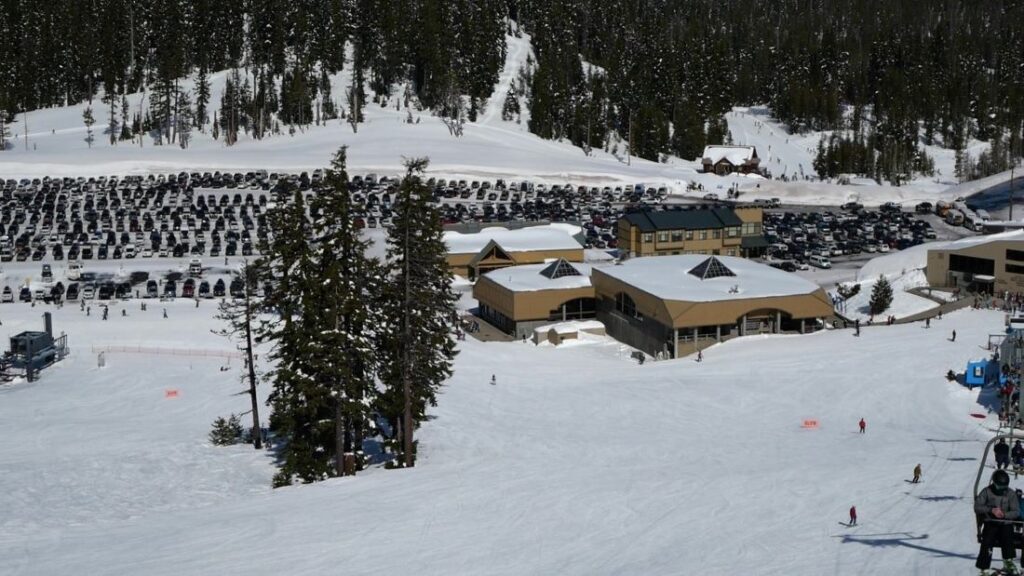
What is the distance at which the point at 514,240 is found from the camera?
271 feet

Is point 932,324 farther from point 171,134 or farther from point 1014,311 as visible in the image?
point 171,134

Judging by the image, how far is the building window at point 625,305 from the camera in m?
60.5

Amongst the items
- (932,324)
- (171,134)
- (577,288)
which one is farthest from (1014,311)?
(171,134)

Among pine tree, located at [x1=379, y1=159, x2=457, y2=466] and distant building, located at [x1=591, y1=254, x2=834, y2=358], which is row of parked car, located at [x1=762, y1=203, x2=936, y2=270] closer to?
distant building, located at [x1=591, y1=254, x2=834, y2=358]

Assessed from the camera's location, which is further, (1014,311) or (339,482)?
(1014,311)

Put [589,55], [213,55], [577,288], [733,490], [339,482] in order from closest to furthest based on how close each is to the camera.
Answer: [733,490] < [339,482] < [577,288] < [213,55] < [589,55]

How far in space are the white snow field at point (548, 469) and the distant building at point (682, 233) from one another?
2566cm

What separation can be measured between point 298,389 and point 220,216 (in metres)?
65.6

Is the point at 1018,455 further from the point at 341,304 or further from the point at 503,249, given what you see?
the point at 503,249

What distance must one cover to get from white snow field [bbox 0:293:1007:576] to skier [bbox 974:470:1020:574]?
6.60 m

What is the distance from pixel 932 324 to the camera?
56.7m

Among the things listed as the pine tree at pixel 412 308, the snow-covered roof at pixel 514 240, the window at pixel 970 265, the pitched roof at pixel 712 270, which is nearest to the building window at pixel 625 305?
the pitched roof at pixel 712 270

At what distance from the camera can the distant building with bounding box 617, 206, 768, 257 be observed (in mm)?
83438

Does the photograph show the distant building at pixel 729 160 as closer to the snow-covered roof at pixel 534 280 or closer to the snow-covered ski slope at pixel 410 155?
the snow-covered ski slope at pixel 410 155
